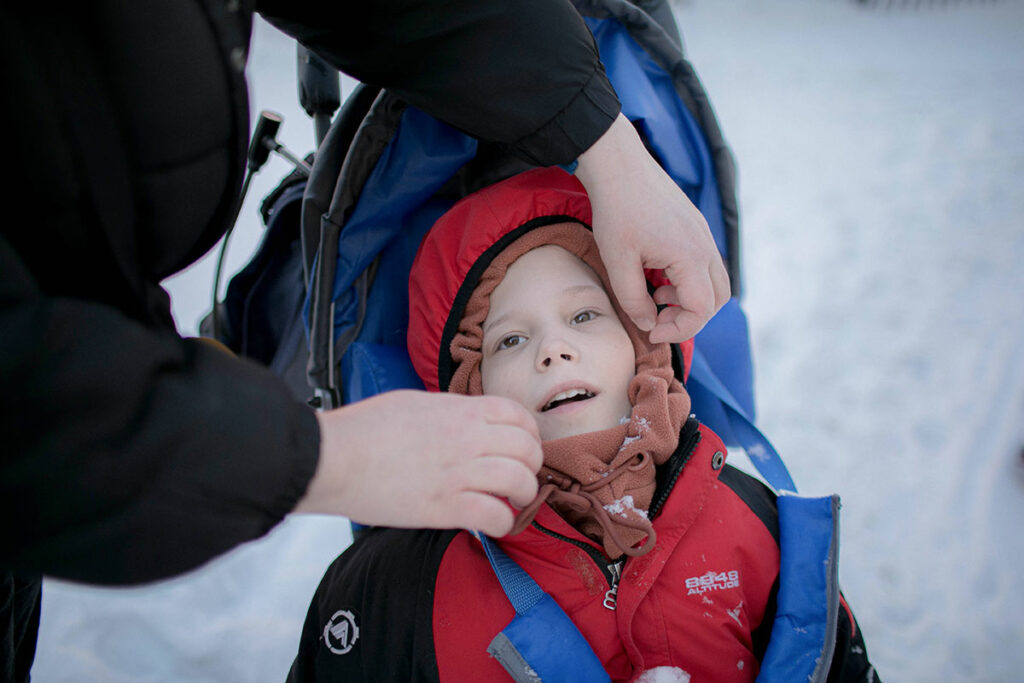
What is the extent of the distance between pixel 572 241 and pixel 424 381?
426 millimetres

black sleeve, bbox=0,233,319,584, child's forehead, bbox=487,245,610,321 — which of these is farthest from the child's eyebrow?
black sleeve, bbox=0,233,319,584

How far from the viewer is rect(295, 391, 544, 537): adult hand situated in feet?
1.65

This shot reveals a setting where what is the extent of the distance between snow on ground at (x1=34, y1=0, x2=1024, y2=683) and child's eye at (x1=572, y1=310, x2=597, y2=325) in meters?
0.94

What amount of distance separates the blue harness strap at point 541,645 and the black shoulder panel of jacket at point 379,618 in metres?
0.13

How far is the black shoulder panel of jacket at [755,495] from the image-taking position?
1.09m

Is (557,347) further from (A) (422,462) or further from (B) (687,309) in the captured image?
(A) (422,462)

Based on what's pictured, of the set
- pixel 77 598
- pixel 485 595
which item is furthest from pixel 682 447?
pixel 77 598

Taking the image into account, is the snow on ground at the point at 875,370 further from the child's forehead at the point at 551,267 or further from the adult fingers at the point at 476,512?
the adult fingers at the point at 476,512

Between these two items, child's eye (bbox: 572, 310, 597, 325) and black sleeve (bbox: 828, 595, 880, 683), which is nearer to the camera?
black sleeve (bbox: 828, 595, 880, 683)

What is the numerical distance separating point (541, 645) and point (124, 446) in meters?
0.69

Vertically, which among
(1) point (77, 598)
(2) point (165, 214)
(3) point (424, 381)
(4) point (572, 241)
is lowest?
(1) point (77, 598)

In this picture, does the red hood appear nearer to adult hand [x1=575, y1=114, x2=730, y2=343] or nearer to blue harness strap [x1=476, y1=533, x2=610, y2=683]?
adult hand [x1=575, y1=114, x2=730, y2=343]

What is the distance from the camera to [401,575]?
1062 millimetres

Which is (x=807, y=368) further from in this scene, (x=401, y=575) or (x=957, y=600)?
Answer: (x=401, y=575)
